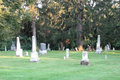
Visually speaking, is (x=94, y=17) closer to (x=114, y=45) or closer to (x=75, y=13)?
(x=75, y=13)

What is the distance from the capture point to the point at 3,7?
17344 mm

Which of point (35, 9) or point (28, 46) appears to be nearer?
point (35, 9)

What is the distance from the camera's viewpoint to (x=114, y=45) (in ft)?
168

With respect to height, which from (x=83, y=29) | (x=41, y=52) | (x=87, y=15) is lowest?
(x=41, y=52)

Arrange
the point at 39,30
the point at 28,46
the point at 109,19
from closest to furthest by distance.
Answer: the point at 109,19 → the point at 39,30 → the point at 28,46

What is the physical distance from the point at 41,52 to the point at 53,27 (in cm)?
1331

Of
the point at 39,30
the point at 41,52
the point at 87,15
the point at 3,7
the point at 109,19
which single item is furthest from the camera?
the point at 39,30

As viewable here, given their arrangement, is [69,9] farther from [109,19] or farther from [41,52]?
[41,52]

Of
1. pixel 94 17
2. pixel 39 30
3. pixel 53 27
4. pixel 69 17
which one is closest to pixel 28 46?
pixel 39 30

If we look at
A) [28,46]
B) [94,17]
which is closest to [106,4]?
[94,17]

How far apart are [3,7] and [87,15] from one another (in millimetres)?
21750

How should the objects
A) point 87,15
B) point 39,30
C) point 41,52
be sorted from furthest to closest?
point 39,30
point 87,15
point 41,52

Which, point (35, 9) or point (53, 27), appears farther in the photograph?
point (53, 27)

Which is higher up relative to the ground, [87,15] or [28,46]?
[87,15]
